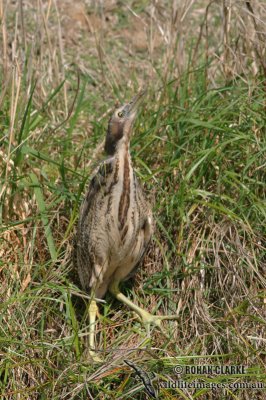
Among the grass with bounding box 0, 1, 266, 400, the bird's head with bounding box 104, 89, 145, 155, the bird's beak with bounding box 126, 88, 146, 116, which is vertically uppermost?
the bird's beak with bounding box 126, 88, 146, 116

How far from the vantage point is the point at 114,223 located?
4270mm

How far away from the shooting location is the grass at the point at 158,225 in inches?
159

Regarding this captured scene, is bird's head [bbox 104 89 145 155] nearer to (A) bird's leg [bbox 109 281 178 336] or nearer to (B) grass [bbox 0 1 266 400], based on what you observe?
(B) grass [bbox 0 1 266 400]

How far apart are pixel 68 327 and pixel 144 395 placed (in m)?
0.52

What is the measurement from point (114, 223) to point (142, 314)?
497 mm

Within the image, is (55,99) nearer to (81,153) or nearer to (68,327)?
(81,153)

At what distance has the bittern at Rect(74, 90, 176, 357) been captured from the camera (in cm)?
428

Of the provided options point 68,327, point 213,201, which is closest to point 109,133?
point 213,201

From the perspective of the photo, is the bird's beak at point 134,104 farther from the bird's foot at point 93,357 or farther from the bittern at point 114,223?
the bird's foot at point 93,357

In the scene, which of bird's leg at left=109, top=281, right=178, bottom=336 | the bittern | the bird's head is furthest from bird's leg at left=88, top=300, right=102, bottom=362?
the bird's head

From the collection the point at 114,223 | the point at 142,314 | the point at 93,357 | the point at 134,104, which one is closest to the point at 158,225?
the point at 114,223

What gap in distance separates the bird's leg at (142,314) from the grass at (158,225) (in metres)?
0.05

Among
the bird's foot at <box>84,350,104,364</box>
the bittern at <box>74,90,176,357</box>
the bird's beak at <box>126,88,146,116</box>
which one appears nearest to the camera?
the bird's foot at <box>84,350,104,364</box>

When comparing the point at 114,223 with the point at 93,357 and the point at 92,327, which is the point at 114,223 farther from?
the point at 93,357
